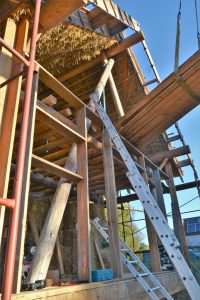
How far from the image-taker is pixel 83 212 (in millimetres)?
3348

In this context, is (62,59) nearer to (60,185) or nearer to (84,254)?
(60,185)

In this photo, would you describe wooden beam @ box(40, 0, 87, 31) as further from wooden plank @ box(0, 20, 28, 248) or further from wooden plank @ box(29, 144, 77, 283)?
wooden plank @ box(29, 144, 77, 283)

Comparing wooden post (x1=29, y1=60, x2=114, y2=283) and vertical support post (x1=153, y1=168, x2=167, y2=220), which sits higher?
vertical support post (x1=153, y1=168, x2=167, y2=220)

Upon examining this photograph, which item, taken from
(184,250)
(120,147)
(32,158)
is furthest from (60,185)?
(184,250)

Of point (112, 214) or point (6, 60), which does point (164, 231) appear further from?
→ point (6, 60)

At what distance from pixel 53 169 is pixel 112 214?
1.26 metres

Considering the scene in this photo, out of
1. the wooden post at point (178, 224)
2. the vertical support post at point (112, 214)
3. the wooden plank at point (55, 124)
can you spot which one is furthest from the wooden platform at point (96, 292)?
the wooden post at point (178, 224)

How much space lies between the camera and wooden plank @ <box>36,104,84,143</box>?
3.22m

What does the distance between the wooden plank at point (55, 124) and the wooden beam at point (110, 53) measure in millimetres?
3105

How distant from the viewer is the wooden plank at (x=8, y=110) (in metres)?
2.38

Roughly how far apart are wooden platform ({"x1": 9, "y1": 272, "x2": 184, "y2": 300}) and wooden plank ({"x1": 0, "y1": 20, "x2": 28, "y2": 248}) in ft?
2.00

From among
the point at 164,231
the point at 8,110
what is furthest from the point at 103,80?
the point at 164,231

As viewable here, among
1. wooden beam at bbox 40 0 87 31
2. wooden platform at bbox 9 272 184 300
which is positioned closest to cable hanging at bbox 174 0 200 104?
wooden beam at bbox 40 0 87 31

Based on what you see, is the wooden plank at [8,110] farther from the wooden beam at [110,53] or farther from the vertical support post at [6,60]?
the wooden beam at [110,53]
